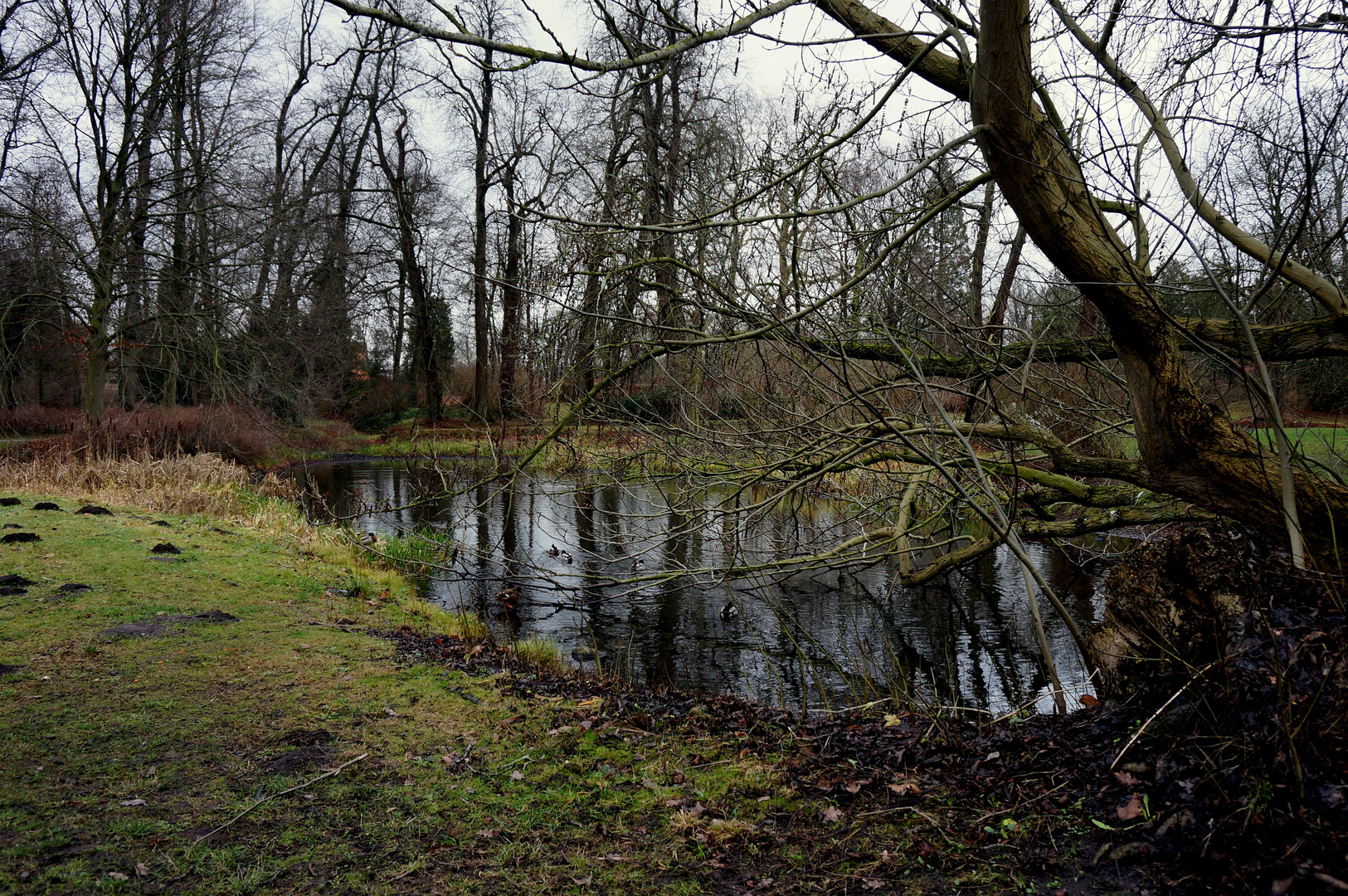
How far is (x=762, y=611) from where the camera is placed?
8.31 m

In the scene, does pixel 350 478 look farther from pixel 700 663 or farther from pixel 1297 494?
pixel 1297 494

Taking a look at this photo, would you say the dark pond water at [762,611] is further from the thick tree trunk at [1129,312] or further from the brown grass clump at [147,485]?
the brown grass clump at [147,485]

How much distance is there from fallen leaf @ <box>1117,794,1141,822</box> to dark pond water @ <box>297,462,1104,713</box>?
1892mm

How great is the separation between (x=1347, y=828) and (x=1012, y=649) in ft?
16.2

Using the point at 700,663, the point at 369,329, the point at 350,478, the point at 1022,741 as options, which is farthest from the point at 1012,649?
the point at 369,329

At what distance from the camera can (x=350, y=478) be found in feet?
61.0

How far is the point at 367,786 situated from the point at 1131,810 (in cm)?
304

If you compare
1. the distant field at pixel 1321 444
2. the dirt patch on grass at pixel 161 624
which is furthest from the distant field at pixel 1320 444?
the dirt patch on grass at pixel 161 624

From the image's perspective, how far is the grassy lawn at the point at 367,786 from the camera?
2.68 metres

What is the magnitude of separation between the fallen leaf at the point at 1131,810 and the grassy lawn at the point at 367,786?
315 mm

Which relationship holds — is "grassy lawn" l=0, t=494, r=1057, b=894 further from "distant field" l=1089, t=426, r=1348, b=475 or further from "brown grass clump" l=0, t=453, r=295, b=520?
"brown grass clump" l=0, t=453, r=295, b=520

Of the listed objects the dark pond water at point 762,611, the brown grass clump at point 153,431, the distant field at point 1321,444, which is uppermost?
the brown grass clump at point 153,431

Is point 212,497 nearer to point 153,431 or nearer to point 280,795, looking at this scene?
point 153,431

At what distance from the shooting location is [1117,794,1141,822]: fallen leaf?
2707 mm
